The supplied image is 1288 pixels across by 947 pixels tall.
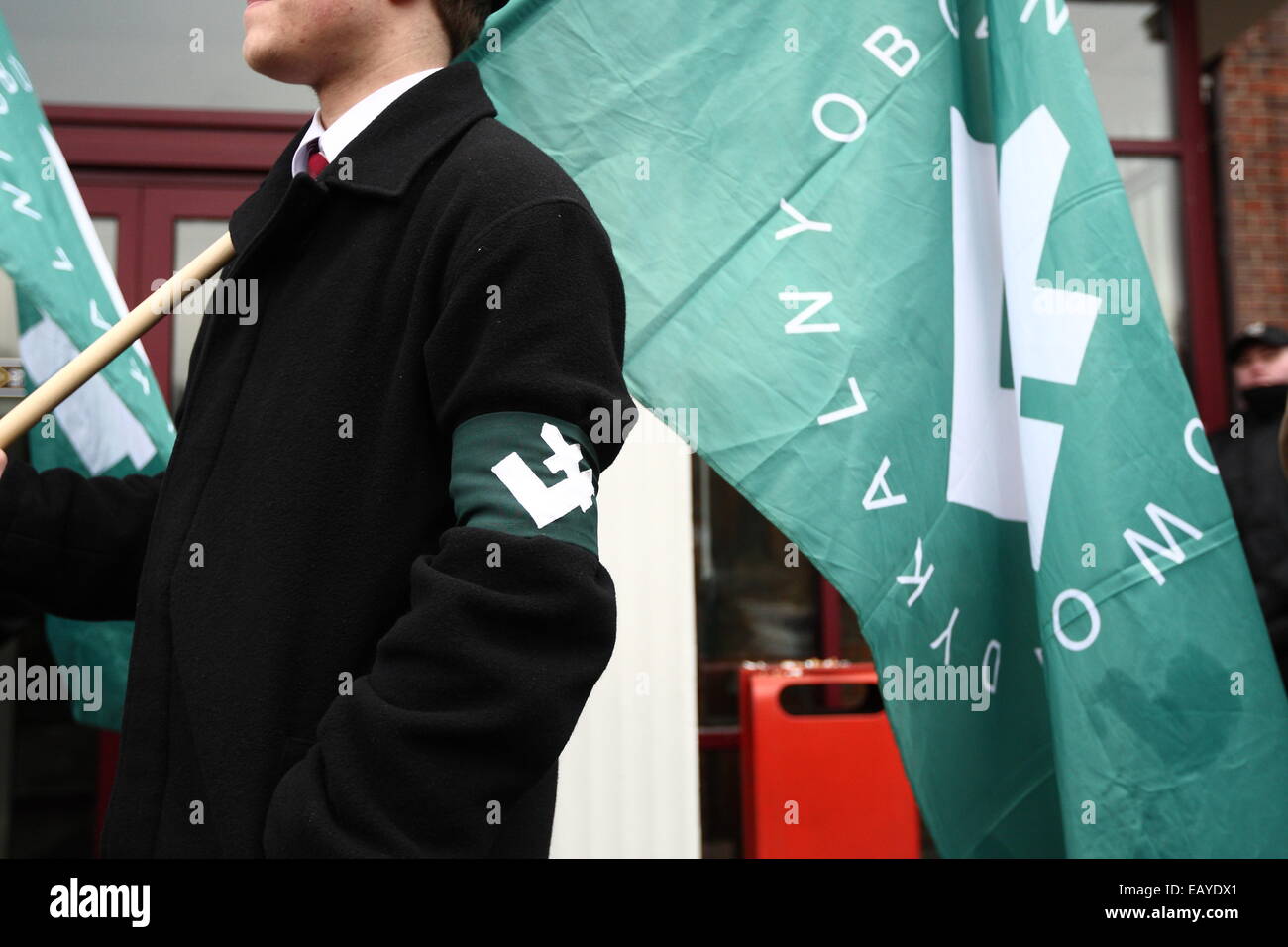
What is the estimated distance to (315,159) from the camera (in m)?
1.70

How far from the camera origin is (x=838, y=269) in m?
1.94

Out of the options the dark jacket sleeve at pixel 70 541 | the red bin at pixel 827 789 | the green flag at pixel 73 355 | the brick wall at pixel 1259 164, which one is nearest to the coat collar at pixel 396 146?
the dark jacket sleeve at pixel 70 541

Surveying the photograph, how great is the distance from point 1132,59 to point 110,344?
14.5 feet

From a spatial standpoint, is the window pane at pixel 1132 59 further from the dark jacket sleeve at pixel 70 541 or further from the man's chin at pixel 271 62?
the dark jacket sleeve at pixel 70 541

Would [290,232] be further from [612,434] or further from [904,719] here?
[904,719]

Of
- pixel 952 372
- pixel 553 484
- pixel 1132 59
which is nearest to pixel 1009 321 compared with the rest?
pixel 952 372

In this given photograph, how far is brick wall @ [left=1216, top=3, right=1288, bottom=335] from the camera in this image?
6250 millimetres

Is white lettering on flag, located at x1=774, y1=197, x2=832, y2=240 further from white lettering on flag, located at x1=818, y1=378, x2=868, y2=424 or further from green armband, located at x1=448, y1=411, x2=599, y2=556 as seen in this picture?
green armband, located at x1=448, y1=411, x2=599, y2=556

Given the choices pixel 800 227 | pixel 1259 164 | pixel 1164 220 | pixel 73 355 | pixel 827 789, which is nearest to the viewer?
pixel 800 227

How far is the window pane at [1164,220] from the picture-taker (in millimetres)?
4742

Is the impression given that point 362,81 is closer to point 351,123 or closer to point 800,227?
point 351,123

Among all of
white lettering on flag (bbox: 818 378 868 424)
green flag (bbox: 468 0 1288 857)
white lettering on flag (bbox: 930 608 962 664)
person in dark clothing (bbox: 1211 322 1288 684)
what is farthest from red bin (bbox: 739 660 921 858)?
white lettering on flag (bbox: 818 378 868 424)

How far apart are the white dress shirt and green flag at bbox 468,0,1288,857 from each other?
44cm
